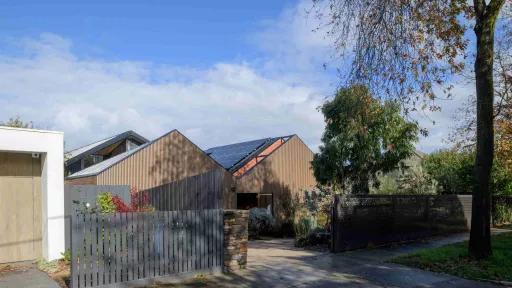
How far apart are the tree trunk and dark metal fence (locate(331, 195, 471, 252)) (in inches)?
115

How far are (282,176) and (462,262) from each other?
1703cm

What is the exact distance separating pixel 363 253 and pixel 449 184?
12.4m

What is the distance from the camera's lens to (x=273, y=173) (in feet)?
89.8

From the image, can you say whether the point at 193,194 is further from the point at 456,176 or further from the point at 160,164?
the point at 456,176

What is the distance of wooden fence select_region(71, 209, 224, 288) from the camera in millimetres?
8070

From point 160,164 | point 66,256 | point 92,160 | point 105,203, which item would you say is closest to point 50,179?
point 105,203

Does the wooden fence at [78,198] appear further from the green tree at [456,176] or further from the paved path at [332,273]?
the green tree at [456,176]

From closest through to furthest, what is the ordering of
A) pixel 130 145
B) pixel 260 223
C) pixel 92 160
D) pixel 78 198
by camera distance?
pixel 78 198
pixel 260 223
pixel 130 145
pixel 92 160

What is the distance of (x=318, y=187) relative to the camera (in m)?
22.3

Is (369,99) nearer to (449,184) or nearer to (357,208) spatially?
(357,208)

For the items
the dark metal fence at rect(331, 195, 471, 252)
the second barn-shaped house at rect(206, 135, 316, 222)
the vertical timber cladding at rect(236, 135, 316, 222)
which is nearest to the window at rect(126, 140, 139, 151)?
the second barn-shaped house at rect(206, 135, 316, 222)

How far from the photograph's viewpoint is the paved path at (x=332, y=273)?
30.4 feet

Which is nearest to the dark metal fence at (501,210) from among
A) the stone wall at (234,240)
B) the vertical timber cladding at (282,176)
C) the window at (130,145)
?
the vertical timber cladding at (282,176)

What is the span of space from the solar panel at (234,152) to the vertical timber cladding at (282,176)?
6.74 feet
